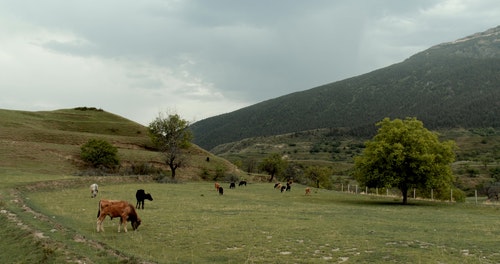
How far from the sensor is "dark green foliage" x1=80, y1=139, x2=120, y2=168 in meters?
85.9

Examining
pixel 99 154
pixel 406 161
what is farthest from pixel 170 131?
pixel 406 161

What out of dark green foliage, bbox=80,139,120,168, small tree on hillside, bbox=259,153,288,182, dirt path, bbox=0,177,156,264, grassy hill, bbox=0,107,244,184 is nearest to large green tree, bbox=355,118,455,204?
dirt path, bbox=0,177,156,264

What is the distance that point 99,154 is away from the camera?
283 feet

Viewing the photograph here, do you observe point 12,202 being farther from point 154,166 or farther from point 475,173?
point 475,173

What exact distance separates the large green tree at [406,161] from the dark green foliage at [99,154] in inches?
2238

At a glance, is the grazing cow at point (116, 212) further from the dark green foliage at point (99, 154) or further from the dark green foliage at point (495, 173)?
the dark green foliage at point (495, 173)

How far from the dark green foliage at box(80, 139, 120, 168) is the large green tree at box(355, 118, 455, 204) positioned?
56855 millimetres

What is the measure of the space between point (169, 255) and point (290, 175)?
110m

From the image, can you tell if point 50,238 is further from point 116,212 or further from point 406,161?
point 406,161

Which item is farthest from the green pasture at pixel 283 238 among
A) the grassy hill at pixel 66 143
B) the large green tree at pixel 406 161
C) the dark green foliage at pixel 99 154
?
the dark green foliage at pixel 99 154

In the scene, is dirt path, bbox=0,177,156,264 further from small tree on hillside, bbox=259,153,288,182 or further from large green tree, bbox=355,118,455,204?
small tree on hillside, bbox=259,153,288,182

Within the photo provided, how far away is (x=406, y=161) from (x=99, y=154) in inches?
2506

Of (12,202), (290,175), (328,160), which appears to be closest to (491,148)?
(328,160)

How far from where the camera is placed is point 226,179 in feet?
304
